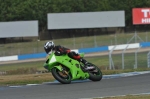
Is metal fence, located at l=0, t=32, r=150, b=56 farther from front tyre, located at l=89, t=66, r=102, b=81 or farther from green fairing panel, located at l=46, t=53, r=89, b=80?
green fairing panel, located at l=46, t=53, r=89, b=80

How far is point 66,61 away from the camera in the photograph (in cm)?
1329

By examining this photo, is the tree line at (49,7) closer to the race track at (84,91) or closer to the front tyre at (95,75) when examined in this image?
the front tyre at (95,75)

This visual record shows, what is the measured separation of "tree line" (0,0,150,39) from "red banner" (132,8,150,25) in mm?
3925

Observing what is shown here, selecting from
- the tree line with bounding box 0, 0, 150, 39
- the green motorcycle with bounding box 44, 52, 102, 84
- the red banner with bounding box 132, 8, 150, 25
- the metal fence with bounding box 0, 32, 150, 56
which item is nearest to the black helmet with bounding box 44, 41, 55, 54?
the green motorcycle with bounding box 44, 52, 102, 84

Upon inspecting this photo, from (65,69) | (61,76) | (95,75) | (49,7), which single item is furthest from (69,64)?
(49,7)

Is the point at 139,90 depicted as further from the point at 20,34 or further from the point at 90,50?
the point at 20,34

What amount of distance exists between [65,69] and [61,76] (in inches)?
9.3

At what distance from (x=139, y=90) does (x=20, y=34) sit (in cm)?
4345

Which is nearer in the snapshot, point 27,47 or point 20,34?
point 27,47

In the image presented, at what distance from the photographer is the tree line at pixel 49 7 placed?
5956 centimetres

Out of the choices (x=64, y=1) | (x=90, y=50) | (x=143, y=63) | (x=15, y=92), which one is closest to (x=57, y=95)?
(x=15, y=92)

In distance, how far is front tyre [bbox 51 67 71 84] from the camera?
1311 centimetres

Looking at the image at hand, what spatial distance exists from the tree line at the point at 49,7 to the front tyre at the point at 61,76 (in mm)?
46500

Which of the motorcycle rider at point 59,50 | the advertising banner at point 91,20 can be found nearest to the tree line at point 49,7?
the advertising banner at point 91,20
